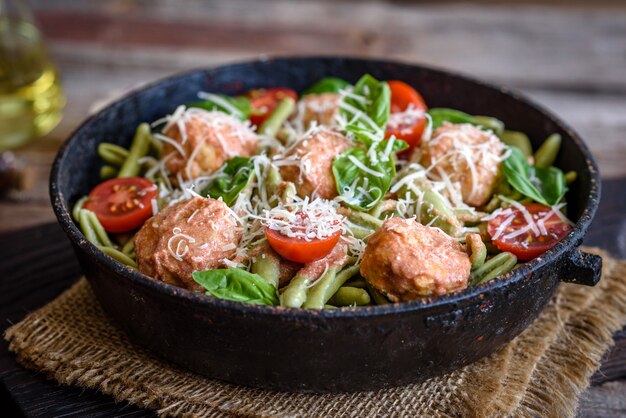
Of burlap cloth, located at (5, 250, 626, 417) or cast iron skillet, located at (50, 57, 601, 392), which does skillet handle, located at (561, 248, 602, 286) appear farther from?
burlap cloth, located at (5, 250, 626, 417)

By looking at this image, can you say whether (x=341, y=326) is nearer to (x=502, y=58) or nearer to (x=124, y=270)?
(x=124, y=270)

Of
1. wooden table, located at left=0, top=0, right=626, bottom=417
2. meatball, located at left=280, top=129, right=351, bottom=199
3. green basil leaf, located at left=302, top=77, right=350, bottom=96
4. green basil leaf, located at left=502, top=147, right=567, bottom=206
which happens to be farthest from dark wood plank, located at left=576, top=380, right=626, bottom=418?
wooden table, located at left=0, top=0, right=626, bottom=417

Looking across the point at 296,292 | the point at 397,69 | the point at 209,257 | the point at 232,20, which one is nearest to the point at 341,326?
the point at 296,292

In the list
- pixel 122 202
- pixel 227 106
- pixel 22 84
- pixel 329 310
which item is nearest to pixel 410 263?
pixel 329 310

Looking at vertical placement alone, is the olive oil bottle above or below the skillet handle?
below

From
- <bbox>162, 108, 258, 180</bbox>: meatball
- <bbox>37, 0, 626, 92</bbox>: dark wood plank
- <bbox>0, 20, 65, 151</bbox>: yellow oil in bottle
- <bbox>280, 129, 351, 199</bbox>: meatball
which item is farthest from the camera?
<bbox>37, 0, 626, 92</bbox>: dark wood plank

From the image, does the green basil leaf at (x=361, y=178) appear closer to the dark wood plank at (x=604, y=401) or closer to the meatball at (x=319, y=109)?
the meatball at (x=319, y=109)
